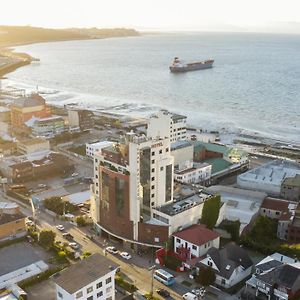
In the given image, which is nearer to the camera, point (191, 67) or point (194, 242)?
point (194, 242)

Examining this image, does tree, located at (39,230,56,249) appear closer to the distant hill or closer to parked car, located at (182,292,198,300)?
parked car, located at (182,292,198,300)

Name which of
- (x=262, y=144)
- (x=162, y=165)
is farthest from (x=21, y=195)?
(x=262, y=144)

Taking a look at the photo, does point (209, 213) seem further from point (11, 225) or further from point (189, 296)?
point (11, 225)

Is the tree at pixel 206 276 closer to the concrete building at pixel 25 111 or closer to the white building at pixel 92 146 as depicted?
the white building at pixel 92 146

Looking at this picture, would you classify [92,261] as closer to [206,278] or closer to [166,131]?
[206,278]

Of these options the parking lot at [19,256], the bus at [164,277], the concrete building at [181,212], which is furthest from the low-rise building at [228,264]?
the parking lot at [19,256]

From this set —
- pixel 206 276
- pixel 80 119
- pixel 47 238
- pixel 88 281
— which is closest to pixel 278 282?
pixel 206 276

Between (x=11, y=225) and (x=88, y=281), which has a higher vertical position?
(x=88, y=281)
